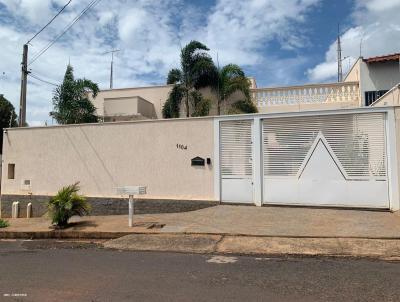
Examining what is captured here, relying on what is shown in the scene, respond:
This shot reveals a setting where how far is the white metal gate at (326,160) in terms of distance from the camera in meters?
12.0

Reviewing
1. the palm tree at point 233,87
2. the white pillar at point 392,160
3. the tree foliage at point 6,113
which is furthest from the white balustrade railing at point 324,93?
the tree foliage at point 6,113

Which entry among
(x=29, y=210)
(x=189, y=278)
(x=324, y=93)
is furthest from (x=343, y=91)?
(x=29, y=210)

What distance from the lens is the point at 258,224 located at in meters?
10.6

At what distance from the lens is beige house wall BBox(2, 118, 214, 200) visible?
13.9m

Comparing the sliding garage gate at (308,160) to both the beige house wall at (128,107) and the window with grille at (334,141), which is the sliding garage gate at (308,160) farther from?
the beige house wall at (128,107)

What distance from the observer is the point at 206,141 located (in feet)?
45.2

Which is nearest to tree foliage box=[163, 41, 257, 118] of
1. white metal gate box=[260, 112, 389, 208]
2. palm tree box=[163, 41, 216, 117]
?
palm tree box=[163, 41, 216, 117]

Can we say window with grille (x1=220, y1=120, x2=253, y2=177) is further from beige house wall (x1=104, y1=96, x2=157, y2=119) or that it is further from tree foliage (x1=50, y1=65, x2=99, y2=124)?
tree foliage (x1=50, y1=65, x2=99, y2=124)

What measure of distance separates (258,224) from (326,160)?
3.44 metres

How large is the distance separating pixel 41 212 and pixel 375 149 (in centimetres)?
1234

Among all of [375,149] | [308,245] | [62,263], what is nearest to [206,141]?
[375,149]

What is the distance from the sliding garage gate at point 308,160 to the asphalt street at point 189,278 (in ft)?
17.0

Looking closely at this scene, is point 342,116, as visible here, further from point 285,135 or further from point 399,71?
point 399,71

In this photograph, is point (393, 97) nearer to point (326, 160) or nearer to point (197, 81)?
point (326, 160)
